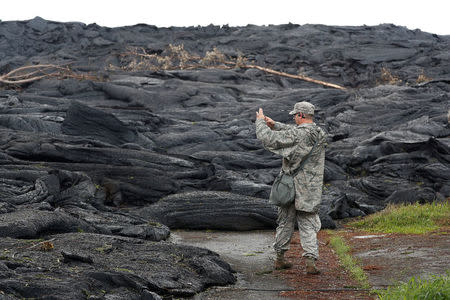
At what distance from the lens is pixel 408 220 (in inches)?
511

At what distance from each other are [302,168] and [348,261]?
5.17 ft

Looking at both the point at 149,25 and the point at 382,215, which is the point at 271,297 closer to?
the point at 382,215

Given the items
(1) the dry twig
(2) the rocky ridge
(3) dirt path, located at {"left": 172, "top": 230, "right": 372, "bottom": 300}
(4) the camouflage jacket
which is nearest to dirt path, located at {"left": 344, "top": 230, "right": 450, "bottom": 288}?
(3) dirt path, located at {"left": 172, "top": 230, "right": 372, "bottom": 300}

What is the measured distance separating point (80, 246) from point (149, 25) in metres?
49.3

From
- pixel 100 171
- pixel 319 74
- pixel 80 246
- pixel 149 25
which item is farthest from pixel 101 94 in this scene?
pixel 149 25

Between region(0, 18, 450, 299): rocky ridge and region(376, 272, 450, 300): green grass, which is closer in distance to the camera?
region(376, 272, 450, 300): green grass

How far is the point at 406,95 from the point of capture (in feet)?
91.4

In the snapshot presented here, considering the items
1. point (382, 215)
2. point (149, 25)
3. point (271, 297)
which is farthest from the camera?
point (149, 25)

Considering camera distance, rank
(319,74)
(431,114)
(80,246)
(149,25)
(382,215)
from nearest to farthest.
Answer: (80,246)
(382,215)
(431,114)
(319,74)
(149,25)

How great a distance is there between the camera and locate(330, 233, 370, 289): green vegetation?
7.26 metres

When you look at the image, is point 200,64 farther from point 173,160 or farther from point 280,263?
point 280,263

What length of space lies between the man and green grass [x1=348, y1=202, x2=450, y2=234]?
4.03 metres

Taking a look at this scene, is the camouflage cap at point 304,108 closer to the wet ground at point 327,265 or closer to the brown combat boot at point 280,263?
the brown combat boot at point 280,263

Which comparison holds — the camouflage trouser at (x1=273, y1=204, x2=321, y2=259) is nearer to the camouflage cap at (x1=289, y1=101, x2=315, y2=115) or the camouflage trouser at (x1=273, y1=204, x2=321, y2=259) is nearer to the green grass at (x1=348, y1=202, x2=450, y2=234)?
the camouflage cap at (x1=289, y1=101, x2=315, y2=115)
